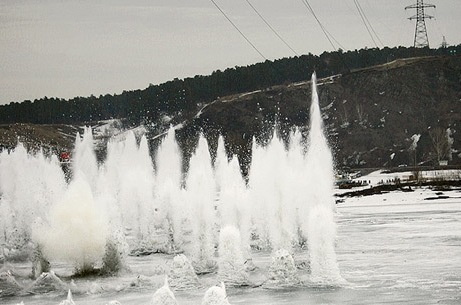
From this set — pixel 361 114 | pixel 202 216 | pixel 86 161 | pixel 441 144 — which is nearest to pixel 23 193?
pixel 86 161

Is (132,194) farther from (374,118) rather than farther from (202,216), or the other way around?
(374,118)

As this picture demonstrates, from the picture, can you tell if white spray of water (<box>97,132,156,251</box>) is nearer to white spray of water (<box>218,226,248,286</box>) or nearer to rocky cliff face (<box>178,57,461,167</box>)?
white spray of water (<box>218,226,248,286</box>)

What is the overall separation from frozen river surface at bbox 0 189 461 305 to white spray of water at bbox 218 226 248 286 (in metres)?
0.52

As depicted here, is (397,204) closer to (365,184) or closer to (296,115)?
(365,184)

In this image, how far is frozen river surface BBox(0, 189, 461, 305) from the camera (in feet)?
78.4

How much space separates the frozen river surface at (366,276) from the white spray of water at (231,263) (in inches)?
20.6

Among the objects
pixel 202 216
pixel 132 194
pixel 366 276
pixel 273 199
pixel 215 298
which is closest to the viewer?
pixel 215 298

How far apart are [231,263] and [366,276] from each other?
4.57 metres

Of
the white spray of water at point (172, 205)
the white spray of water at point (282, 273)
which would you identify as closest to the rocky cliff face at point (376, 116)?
the white spray of water at point (172, 205)

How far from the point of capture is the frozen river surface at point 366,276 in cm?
2391

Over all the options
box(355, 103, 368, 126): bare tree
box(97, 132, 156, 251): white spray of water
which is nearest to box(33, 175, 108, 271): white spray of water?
box(97, 132, 156, 251): white spray of water

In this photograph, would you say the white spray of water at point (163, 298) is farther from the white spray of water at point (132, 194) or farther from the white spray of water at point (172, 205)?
the white spray of water at point (172, 205)

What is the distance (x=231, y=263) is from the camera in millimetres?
27734

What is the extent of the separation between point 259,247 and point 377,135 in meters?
126
